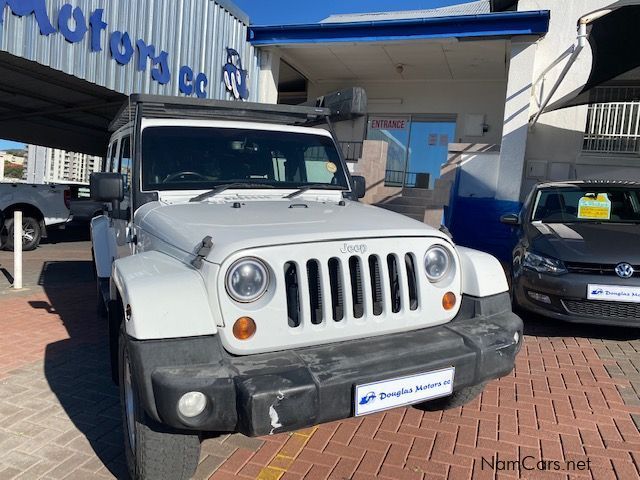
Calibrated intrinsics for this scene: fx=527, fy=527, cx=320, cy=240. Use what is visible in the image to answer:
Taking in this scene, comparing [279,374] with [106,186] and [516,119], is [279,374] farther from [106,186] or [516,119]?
[516,119]

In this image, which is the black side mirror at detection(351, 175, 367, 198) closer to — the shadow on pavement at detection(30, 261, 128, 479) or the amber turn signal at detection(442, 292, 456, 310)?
the amber turn signal at detection(442, 292, 456, 310)

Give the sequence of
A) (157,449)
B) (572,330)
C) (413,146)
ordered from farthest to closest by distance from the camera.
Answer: (413,146) → (572,330) → (157,449)

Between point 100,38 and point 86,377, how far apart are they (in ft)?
22.1

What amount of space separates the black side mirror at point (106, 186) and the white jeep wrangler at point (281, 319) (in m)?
0.01

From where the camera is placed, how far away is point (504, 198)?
1036 cm

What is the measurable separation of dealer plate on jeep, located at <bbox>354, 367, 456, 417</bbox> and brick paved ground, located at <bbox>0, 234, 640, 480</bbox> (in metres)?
0.56

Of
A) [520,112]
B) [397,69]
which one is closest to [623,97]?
→ [520,112]

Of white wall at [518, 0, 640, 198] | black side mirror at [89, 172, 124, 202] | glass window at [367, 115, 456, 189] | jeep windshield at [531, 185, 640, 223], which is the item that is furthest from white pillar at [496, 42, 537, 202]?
black side mirror at [89, 172, 124, 202]

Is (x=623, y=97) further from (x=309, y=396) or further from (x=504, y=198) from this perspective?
(x=309, y=396)

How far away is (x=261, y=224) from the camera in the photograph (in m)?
2.76

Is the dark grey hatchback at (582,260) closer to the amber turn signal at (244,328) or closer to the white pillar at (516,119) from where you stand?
the amber turn signal at (244,328)

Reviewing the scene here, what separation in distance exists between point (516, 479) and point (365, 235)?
1.53 meters

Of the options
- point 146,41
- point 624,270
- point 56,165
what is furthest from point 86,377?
point 56,165

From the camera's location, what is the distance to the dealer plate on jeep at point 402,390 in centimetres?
239
